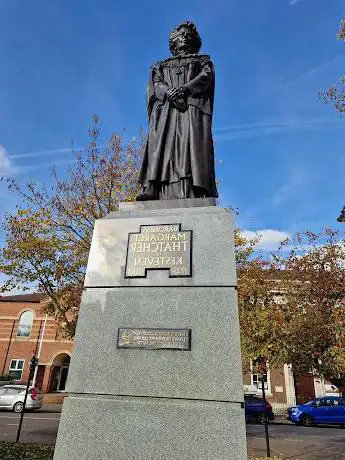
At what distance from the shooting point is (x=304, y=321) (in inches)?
608

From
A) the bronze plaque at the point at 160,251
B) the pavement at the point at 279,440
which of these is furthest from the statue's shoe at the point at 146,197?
the pavement at the point at 279,440

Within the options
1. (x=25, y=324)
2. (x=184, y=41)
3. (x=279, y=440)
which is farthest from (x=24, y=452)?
(x=25, y=324)

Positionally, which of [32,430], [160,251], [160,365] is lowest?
[32,430]

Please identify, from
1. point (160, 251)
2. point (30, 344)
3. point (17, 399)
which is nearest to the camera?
point (160, 251)

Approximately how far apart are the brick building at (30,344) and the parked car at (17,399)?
11.1 m

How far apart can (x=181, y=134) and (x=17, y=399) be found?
72.7 ft

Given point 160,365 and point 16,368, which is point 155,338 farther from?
point 16,368

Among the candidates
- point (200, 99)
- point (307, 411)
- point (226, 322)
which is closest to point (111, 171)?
point (200, 99)

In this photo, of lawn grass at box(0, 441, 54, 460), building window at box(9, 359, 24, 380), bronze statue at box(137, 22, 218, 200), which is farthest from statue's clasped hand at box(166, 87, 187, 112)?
building window at box(9, 359, 24, 380)

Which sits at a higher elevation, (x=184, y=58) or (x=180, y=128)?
(x=184, y=58)

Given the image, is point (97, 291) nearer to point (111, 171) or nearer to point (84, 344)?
point (84, 344)

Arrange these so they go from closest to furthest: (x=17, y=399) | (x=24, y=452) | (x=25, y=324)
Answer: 1. (x=24, y=452)
2. (x=17, y=399)
3. (x=25, y=324)

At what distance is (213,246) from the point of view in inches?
153

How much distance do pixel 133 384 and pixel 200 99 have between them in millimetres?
3941
